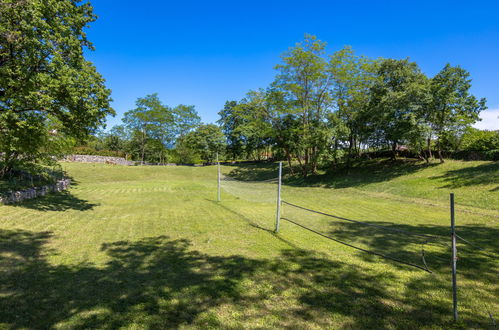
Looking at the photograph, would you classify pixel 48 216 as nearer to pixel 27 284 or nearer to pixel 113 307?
pixel 27 284

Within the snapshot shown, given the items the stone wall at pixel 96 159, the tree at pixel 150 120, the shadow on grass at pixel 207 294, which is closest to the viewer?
the shadow on grass at pixel 207 294

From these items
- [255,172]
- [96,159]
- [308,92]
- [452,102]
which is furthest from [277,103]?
[96,159]

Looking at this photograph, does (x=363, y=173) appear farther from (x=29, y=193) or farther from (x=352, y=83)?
(x=29, y=193)

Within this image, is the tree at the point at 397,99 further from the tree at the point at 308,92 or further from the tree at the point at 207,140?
the tree at the point at 207,140

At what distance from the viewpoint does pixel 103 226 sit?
9.87m

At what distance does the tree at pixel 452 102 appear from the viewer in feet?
69.3

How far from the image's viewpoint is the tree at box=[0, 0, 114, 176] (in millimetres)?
10062

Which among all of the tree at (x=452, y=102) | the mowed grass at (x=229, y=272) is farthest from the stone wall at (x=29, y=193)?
the tree at (x=452, y=102)

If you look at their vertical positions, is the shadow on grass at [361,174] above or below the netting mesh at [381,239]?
above

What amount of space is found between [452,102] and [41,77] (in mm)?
29854

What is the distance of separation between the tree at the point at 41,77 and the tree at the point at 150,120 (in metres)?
44.0

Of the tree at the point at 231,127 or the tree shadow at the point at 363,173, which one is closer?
the tree shadow at the point at 363,173

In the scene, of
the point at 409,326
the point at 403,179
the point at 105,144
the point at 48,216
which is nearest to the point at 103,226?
the point at 48,216

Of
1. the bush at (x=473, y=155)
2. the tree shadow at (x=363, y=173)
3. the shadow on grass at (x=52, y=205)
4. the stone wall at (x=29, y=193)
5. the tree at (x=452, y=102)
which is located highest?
the tree at (x=452, y=102)
